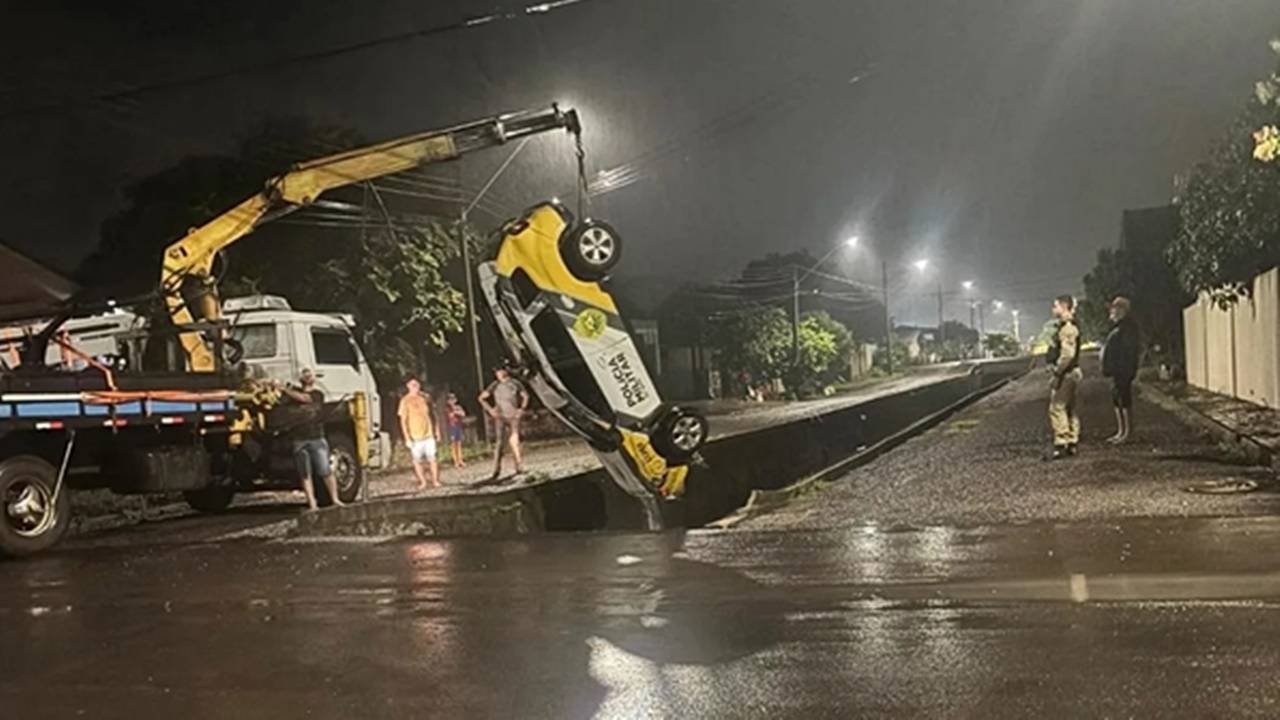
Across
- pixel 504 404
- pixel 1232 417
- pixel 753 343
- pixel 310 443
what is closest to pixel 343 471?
pixel 310 443

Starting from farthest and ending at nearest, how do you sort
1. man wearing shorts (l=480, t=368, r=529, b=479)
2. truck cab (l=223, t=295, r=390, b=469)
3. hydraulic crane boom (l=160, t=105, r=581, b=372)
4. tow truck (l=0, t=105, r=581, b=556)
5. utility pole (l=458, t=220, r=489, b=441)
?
1. utility pole (l=458, t=220, r=489, b=441)
2. man wearing shorts (l=480, t=368, r=529, b=479)
3. truck cab (l=223, t=295, r=390, b=469)
4. hydraulic crane boom (l=160, t=105, r=581, b=372)
5. tow truck (l=0, t=105, r=581, b=556)

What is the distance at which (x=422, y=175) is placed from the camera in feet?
88.3

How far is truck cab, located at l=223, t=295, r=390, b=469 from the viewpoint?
16.4 meters

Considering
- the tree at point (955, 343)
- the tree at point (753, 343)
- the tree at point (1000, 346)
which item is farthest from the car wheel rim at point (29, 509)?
the tree at point (1000, 346)

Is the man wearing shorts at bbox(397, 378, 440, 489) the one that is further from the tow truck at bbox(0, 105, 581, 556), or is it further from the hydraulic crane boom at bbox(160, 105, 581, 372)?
the hydraulic crane boom at bbox(160, 105, 581, 372)

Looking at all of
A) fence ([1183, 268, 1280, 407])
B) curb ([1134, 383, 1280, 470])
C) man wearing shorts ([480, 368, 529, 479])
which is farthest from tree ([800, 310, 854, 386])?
man wearing shorts ([480, 368, 529, 479])

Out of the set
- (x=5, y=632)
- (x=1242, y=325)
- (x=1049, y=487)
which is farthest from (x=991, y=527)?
(x=1242, y=325)

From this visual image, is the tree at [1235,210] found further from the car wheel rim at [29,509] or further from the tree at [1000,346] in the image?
the tree at [1000,346]

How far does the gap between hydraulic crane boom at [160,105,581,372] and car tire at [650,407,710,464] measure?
4.30m

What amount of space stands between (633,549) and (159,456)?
21.1ft

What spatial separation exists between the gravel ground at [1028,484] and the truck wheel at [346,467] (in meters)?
6.74

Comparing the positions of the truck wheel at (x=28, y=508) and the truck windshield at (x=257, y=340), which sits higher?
the truck windshield at (x=257, y=340)

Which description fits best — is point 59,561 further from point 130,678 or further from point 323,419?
point 130,678

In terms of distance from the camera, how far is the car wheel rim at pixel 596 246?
40.8 ft
